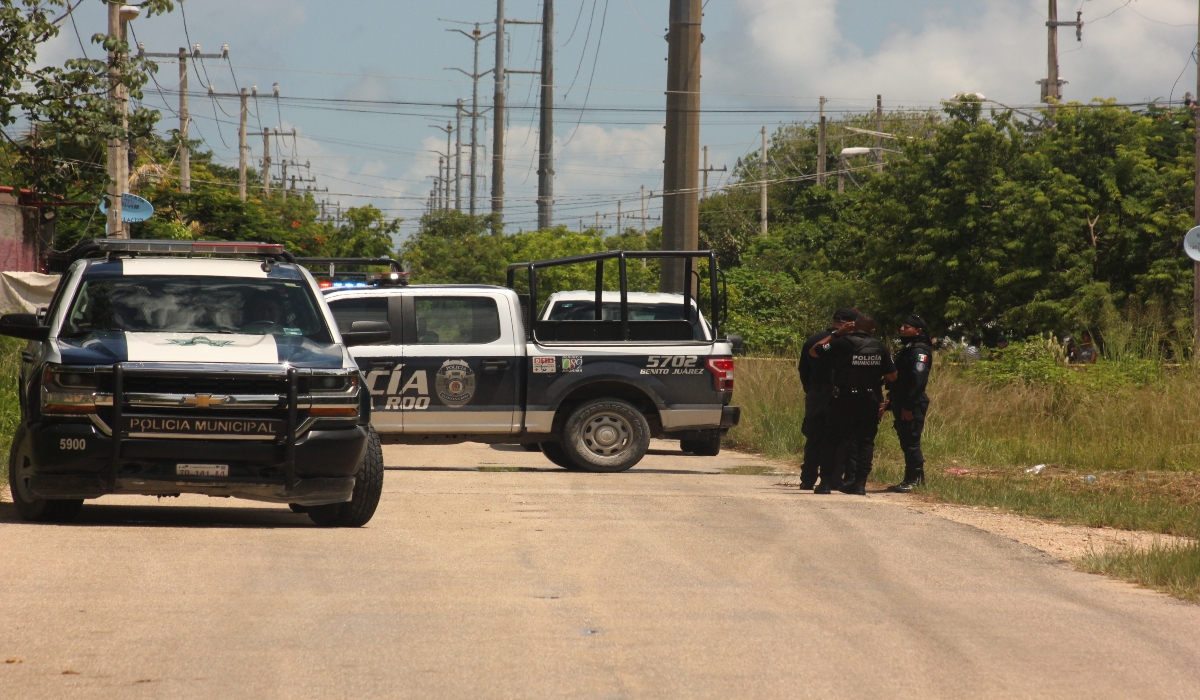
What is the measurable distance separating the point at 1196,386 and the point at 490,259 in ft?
168

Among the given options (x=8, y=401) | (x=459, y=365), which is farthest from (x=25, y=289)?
(x=459, y=365)

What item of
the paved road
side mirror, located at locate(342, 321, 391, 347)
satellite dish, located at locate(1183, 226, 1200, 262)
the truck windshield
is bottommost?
the paved road

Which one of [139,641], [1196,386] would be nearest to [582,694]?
[139,641]

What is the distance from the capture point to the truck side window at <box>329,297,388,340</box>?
14.3 metres

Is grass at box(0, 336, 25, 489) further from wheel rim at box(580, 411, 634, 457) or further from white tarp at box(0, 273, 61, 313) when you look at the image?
white tarp at box(0, 273, 61, 313)

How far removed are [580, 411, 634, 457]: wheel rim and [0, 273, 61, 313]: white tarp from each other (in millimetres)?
14436

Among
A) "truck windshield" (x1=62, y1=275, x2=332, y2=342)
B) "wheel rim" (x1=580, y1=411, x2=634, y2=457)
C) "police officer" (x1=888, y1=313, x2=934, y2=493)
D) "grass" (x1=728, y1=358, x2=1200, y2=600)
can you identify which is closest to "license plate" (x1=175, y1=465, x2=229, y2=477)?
"truck windshield" (x1=62, y1=275, x2=332, y2=342)

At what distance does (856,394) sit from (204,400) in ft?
20.8

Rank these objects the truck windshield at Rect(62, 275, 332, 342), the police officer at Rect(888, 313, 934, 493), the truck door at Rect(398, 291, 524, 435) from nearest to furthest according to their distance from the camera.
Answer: the truck windshield at Rect(62, 275, 332, 342)
the police officer at Rect(888, 313, 934, 493)
the truck door at Rect(398, 291, 524, 435)

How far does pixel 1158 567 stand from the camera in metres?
8.15

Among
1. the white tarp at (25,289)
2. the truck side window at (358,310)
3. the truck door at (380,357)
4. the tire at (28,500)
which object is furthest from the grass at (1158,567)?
the white tarp at (25,289)

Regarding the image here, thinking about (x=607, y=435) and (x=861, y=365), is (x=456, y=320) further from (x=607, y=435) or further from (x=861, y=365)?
(x=861, y=365)

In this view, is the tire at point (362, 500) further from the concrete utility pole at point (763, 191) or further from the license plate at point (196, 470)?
the concrete utility pole at point (763, 191)

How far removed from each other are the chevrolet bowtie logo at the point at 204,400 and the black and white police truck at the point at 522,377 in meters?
5.62
